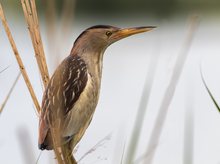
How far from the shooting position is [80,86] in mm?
2438

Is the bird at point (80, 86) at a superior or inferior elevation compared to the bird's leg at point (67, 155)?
superior

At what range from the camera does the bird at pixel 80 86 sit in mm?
2102

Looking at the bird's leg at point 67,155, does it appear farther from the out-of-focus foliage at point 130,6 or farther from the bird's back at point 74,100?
the out-of-focus foliage at point 130,6

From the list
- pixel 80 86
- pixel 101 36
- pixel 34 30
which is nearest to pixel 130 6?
pixel 101 36

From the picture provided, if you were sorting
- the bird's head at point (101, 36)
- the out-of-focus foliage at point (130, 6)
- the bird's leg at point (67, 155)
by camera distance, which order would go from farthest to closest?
the out-of-focus foliage at point (130, 6), the bird's head at point (101, 36), the bird's leg at point (67, 155)

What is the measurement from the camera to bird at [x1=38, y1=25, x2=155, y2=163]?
2102 millimetres

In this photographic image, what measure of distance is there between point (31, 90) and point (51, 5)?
470 mm

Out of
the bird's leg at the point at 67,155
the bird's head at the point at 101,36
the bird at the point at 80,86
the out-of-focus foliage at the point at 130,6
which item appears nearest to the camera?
the bird's leg at the point at 67,155

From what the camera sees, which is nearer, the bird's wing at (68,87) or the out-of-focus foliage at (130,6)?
the bird's wing at (68,87)

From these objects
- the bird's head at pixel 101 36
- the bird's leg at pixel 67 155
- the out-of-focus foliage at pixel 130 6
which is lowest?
the out-of-focus foliage at pixel 130 6

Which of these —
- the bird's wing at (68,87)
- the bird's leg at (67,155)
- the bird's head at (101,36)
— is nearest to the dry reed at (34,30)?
the bird's wing at (68,87)

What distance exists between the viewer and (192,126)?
1722mm

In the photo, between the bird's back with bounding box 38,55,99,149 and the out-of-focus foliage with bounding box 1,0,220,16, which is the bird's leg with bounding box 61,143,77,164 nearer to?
the bird's back with bounding box 38,55,99,149

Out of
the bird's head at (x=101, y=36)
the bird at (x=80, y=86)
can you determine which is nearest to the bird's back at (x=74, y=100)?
the bird at (x=80, y=86)
